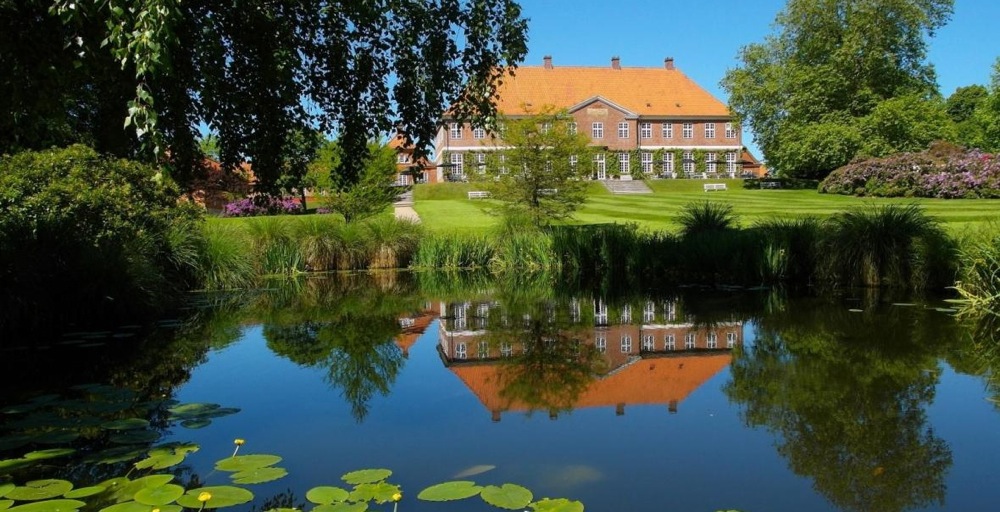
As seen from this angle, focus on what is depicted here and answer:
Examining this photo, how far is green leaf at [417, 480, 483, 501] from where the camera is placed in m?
3.47

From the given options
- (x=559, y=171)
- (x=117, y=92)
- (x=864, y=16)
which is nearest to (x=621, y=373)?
(x=117, y=92)

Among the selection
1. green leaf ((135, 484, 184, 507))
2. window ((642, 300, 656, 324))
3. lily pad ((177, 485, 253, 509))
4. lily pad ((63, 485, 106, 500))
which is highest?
green leaf ((135, 484, 184, 507))

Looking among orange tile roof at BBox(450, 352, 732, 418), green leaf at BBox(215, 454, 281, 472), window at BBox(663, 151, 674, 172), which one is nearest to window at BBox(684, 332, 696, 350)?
orange tile roof at BBox(450, 352, 732, 418)

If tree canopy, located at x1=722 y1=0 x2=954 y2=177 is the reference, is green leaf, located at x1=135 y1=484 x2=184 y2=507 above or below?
below

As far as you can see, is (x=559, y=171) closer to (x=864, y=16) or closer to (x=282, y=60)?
(x=282, y=60)

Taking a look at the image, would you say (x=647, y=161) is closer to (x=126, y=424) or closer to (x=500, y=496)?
(x=126, y=424)

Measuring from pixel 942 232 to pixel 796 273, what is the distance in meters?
2.44

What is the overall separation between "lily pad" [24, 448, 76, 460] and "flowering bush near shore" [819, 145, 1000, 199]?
32154mm

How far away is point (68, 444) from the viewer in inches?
171

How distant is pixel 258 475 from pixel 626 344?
4705 mm

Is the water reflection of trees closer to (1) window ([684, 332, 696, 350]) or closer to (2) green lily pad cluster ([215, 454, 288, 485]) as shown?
(1) window ([684, 332, 696, 350])

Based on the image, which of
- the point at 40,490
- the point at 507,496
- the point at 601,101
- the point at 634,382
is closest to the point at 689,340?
the point at 634,382

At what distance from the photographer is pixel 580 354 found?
7227 millimetres

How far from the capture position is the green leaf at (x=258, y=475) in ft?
12.3
